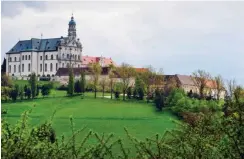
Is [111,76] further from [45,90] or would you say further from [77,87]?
[45,90]

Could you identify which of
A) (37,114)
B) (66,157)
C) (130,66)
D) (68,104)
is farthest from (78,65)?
(66,157)

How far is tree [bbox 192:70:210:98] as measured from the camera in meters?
13.3

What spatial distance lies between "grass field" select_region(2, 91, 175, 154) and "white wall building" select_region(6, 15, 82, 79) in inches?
196

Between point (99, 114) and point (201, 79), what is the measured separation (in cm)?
297

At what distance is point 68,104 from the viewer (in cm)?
1386

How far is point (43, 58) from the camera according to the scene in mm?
21375

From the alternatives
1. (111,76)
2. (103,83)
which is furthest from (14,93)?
(111,76)

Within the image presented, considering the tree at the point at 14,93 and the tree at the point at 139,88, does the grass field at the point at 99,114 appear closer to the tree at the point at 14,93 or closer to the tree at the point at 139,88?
the tree at the point at 14,93

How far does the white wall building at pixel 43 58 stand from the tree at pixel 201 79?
657 cm

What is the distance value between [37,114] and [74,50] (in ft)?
29.5

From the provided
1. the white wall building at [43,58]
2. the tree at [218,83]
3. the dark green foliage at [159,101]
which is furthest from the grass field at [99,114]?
the white wall building at [43,58]

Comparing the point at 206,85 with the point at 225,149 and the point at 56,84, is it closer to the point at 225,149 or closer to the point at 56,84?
the point at 56,84

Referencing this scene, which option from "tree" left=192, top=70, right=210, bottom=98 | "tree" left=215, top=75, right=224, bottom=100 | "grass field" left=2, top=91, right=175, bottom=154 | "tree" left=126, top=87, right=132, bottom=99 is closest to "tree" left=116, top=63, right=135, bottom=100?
"tree" left=126, top=87, right=132, bottom=99

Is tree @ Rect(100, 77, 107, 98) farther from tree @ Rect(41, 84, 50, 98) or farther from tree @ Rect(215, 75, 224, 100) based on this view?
tree @ Rect(215, 75, 224, 100)
